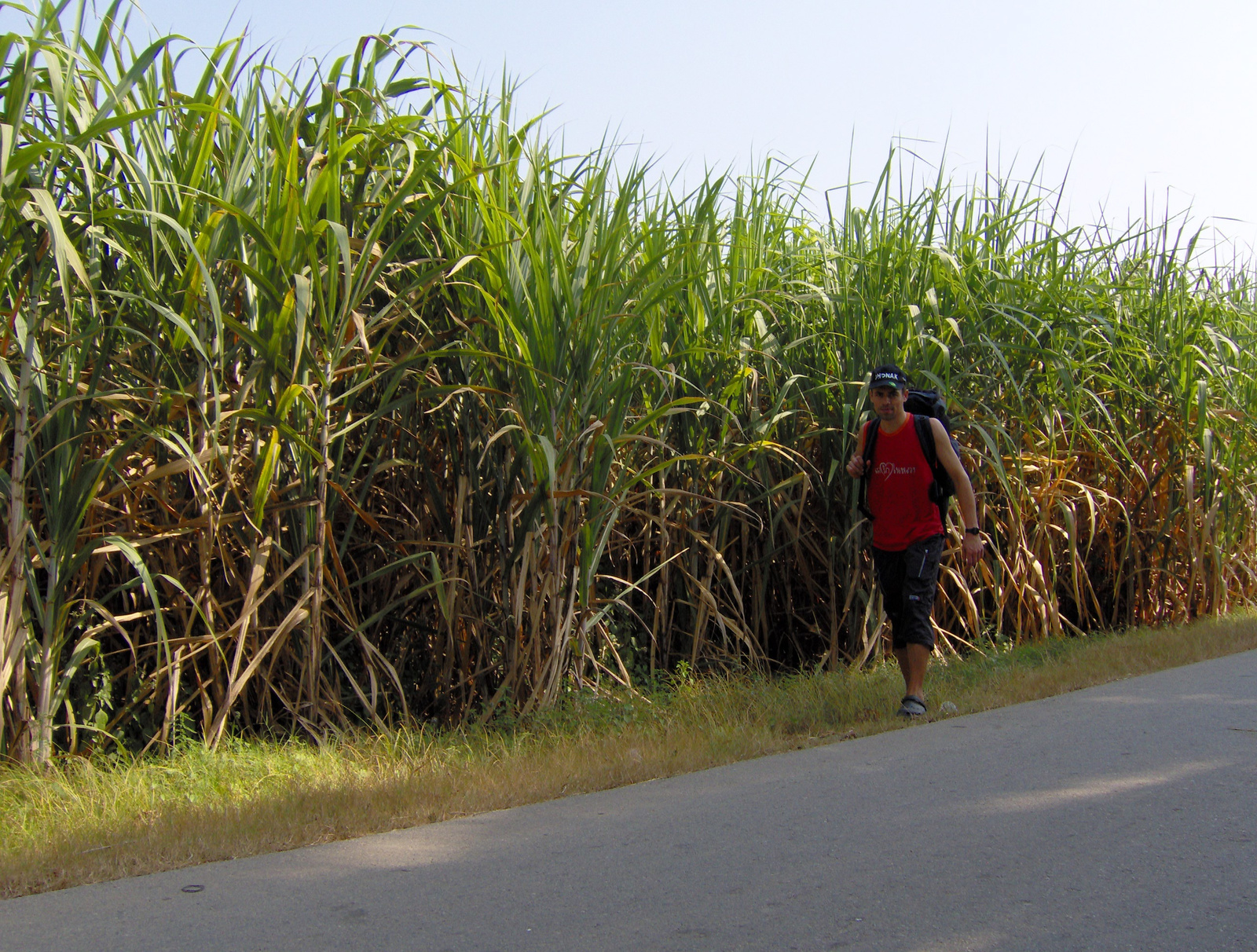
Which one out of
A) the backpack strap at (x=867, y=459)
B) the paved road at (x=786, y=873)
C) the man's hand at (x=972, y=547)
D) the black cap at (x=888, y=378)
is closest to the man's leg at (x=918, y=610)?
the man's hand at (x=972, y=547)

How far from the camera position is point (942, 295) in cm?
622

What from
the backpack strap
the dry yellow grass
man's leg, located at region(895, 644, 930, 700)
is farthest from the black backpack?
the dry yellow grass

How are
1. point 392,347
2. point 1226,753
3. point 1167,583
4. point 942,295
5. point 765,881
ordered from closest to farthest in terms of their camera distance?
point 765,881, point 1226,753, point 392,347, point 942,295, point 1167,583

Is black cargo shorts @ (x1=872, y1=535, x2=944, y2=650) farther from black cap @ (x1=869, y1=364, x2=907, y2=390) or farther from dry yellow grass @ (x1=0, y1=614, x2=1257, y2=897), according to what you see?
black cap @ (x1=869, y1=364, x2=907, y2=390)

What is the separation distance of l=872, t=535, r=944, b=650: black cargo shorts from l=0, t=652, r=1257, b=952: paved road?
3.45ft

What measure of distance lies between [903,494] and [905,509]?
70 mm

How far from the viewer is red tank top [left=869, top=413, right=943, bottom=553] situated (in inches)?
198

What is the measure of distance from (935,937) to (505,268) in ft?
9.48

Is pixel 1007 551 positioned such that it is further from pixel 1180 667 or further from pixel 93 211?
pixel 93 211

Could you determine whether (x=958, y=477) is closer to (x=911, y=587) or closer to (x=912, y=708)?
(x=911, y=587)

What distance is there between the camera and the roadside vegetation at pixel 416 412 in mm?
3785

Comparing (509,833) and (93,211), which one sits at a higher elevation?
(93,211)

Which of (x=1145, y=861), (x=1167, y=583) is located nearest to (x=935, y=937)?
(x=1145, y=861)

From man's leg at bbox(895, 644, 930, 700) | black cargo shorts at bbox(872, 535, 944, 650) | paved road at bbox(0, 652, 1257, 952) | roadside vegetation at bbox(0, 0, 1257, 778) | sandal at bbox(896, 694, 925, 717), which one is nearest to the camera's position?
paved road at bbox(0, 652, 1257, 952)
